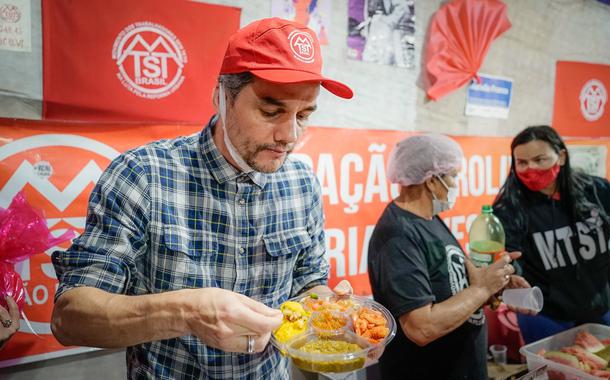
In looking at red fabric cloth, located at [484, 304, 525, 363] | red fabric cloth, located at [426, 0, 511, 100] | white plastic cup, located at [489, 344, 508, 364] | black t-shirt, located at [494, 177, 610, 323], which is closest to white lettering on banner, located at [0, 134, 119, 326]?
red fabric cloth, located at [426, 0, 511, 100]

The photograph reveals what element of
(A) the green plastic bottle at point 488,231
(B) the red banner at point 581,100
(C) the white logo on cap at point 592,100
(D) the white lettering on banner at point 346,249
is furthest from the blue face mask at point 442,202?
(C) the white logo on cap at point 592,100

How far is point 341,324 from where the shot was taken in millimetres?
1247

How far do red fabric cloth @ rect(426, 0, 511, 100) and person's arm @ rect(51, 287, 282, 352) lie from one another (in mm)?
2707

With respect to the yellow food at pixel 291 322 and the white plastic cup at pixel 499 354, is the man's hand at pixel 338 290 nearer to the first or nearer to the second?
the yellow food at pixel 291 322

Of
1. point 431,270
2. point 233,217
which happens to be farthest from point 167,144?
point 431,270

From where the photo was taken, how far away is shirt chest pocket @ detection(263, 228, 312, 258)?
1419mm

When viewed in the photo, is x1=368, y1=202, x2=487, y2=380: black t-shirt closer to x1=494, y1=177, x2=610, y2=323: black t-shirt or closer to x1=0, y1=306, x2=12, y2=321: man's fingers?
x1=494, y1=177, x2=610, y2=323: black t-shirt

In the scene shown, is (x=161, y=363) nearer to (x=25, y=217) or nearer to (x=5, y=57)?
(x=25, y=217)

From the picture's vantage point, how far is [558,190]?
281 centimetres

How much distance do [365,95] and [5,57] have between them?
2.01m

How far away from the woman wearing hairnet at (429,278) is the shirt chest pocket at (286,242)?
53cm

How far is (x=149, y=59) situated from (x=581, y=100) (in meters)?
4.26

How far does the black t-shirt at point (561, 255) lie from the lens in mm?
2725

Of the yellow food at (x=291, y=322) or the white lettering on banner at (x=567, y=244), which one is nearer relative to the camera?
the yellow food at (x=291, y=322)
